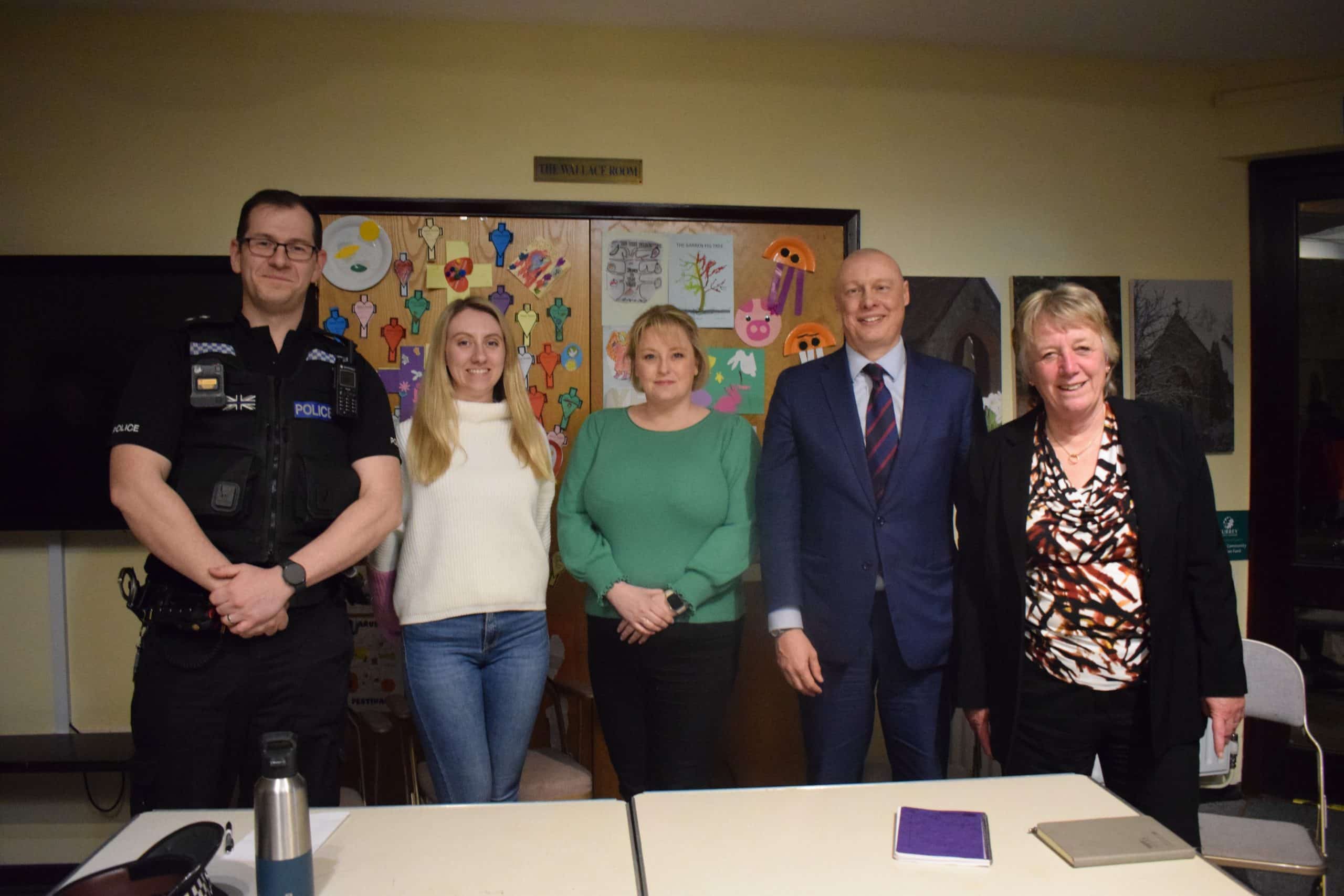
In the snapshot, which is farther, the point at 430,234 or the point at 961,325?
the point at 961,325

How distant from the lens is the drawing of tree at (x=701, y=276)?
296cm

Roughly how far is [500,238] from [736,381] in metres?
0.96

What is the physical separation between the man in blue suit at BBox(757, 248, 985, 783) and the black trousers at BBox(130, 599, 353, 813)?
3.25ft

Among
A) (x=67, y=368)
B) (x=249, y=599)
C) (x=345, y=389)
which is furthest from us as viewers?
(x=67, y=368)

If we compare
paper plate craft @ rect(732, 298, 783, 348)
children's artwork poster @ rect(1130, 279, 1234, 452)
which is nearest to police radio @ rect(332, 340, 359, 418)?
paper plate craft @ rect(732, 298, 783, 348)

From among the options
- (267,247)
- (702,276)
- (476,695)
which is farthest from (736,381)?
(267,247)

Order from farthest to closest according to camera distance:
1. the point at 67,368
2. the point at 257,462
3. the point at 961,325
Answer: the point at 961,325 → the point at 67,368 → the point at 257,462

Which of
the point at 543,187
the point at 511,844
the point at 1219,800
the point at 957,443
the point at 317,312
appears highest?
the point at 543,187

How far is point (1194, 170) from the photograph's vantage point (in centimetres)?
319

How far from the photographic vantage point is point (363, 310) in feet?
9.37

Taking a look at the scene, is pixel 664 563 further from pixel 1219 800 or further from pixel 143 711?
pixel 1219 800

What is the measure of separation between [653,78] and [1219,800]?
11.0ft

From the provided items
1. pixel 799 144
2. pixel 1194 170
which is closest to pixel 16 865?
pixel 799 144

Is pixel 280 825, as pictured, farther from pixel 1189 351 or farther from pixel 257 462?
pixel 1189 351
